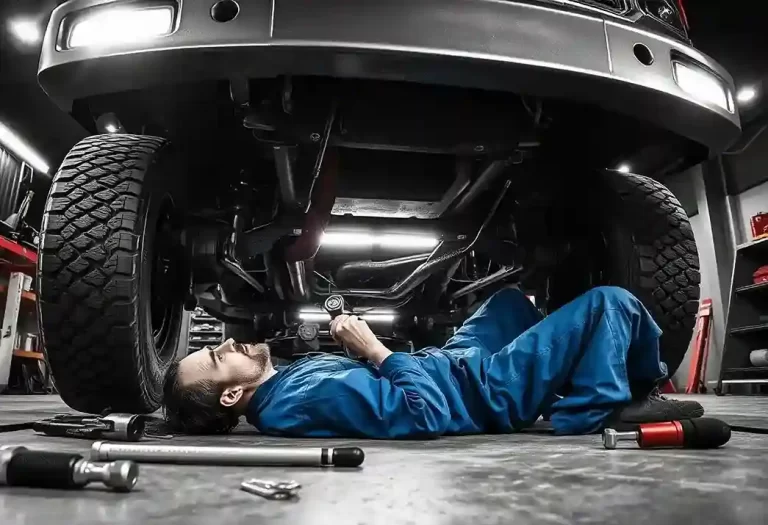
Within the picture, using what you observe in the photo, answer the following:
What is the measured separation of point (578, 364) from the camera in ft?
4.24

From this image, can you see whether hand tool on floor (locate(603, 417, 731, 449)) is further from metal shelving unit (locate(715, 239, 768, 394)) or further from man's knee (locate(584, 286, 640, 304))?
metal shelving unit (locate(715, 239, 768, 394))

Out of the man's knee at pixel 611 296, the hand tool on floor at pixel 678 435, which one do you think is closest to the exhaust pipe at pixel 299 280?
the man's knee at pixel 611 296

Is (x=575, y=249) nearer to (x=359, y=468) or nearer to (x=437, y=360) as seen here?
(x=437, y=360)

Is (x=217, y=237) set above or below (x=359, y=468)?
above

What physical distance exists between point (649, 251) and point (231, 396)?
115cm

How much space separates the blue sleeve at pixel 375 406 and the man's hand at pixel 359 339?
4.6 inches

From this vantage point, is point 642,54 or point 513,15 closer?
point 513,15

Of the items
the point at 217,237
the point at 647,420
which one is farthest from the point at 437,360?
the point at 217,237

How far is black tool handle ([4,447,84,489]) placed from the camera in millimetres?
611

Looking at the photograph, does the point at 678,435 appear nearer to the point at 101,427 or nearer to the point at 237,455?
the point at 237,455

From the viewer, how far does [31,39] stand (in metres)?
4.52

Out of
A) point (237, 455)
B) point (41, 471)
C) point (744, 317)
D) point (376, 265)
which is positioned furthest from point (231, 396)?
Answer: point (744, 317)

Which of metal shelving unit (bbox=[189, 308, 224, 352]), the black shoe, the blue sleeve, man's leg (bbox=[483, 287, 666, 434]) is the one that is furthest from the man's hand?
metal shelving unit (bbox=[189, 308, 224, 352])

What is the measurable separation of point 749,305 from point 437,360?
182 inches
